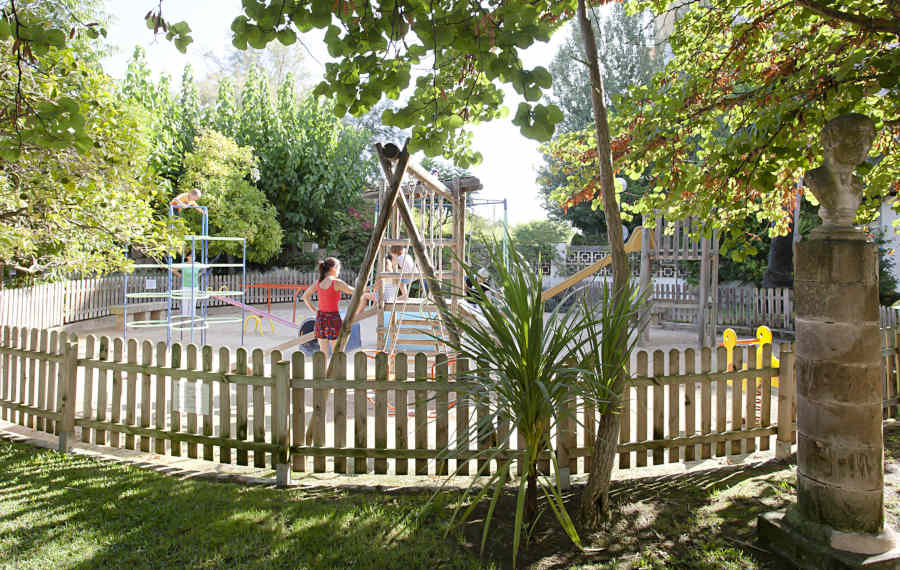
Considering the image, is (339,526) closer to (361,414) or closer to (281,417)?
(361,414)

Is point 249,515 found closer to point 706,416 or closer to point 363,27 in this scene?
point 363,27

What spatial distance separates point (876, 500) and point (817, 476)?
26cm

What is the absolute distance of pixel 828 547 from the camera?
9.04ft

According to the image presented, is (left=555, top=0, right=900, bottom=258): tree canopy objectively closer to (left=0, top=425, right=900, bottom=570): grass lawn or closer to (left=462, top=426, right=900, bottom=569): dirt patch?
(left=462, top=426, right=900, bottom=569): dirt patch

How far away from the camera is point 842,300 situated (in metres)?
2.83

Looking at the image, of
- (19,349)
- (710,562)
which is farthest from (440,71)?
(19,349)

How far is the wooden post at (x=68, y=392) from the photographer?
4.76 meters

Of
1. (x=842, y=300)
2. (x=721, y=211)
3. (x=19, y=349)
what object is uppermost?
(x=721, y=211)

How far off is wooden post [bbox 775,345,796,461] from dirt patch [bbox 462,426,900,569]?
246 mm

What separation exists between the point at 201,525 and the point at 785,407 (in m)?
4.35

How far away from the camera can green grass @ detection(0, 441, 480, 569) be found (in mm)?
2965

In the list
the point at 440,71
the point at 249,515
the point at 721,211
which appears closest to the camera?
the point at 249,515

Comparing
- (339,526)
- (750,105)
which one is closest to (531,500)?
(339,526)

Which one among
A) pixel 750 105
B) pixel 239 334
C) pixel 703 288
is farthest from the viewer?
pixel 239 334
